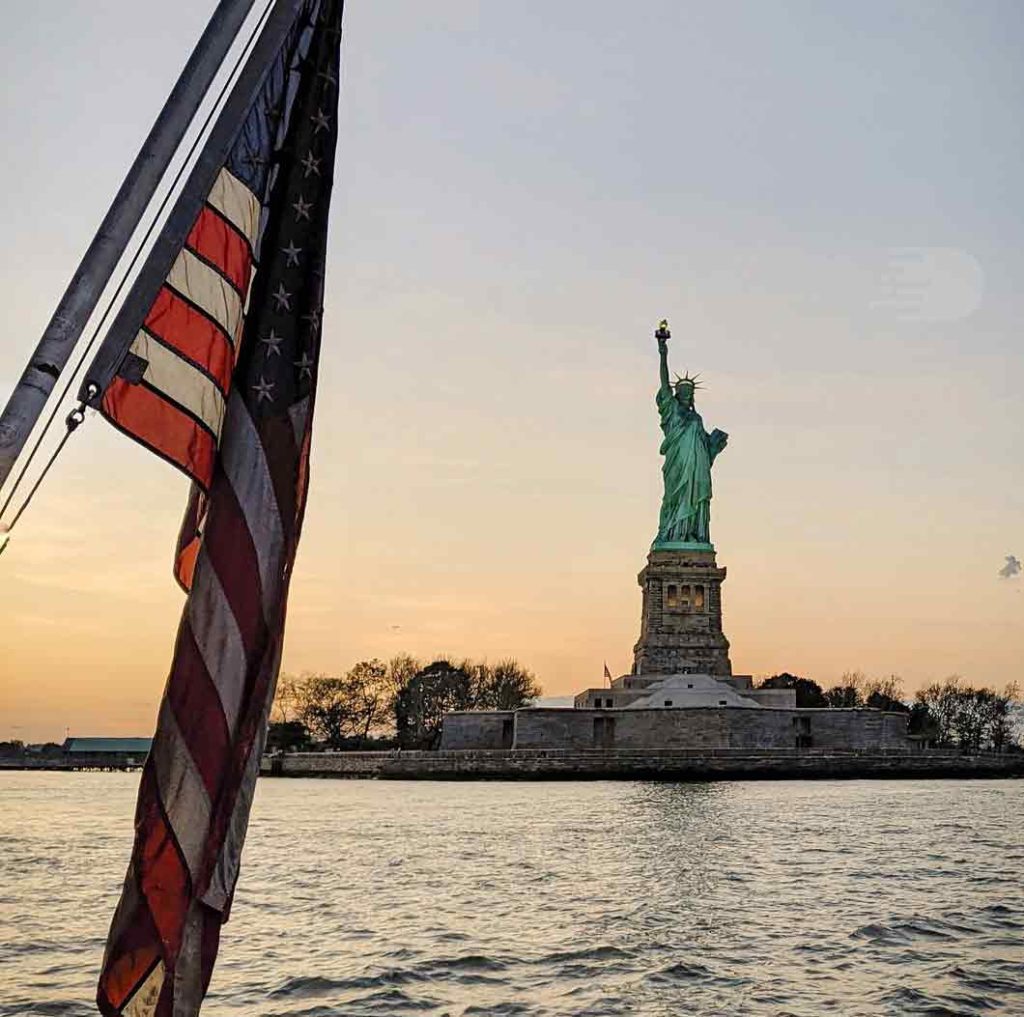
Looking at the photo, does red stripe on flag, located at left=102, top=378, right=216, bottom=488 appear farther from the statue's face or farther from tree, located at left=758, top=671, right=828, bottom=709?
tree, located at left=758, top=671, right=828, bottom=709

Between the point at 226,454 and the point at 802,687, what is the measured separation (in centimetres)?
11005

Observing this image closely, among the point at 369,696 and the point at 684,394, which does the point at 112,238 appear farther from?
the point at 369,696

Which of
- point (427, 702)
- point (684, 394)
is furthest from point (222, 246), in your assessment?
point (427, 702)

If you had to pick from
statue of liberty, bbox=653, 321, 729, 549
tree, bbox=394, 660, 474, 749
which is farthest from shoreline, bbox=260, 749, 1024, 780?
tree, bbox=394, 660, 474, 749

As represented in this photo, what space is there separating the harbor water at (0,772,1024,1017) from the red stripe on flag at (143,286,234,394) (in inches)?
308

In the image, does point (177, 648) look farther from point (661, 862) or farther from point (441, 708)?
point (441, 708)

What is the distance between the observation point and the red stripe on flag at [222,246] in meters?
4.14

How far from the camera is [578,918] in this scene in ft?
49.5

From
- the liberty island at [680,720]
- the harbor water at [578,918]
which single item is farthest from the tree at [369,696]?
the harbor water at [578,918]

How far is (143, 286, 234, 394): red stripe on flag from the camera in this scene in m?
4.00

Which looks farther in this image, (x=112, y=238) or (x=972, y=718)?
(x=972, y=718)

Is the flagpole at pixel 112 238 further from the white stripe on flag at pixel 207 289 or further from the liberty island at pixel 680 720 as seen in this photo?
the liberty island at pixel 680 720

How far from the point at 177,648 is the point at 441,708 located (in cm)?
9973

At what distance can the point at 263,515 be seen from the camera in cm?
416
